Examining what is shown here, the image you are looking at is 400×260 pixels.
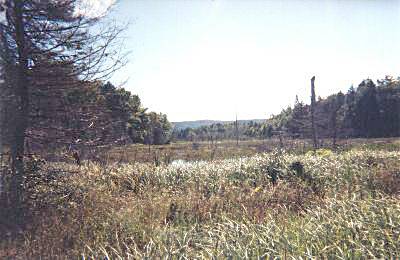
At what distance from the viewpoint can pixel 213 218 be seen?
15.3ft

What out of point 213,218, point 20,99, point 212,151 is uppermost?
point 20,99

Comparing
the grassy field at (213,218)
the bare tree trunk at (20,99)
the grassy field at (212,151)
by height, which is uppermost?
the bare tree trunk at (20,99)

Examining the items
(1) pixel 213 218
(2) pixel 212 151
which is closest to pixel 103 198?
(1) pixel 213 218

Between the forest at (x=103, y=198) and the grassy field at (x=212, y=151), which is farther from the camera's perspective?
the grassy field at (x=212, y=151)

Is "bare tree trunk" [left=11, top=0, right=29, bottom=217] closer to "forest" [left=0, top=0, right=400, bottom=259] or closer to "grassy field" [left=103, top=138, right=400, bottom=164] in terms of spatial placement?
"forest" [left=0, top=0, right=400, bottom=259]

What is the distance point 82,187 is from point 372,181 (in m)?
6.41

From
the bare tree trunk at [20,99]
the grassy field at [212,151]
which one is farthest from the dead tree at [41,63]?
the grassy field at [212,151]

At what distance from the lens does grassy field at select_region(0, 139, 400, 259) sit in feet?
9.73

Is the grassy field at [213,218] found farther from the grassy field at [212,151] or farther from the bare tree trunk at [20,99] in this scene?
the grassy field at [212,151]

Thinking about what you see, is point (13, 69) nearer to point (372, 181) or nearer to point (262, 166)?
point (262, 166)

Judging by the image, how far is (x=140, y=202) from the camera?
17.0 feet

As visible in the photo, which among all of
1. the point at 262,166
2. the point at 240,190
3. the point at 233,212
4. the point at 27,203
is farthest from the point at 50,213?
the point at 262,166

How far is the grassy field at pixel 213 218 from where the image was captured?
2.97 meters

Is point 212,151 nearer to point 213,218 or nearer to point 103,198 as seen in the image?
point 103,198
